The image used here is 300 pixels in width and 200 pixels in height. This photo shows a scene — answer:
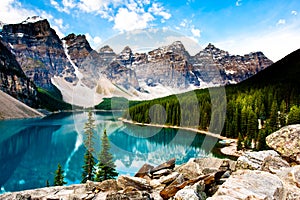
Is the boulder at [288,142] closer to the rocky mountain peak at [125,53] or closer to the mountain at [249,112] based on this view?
the rocky mountain peak at [125,53]

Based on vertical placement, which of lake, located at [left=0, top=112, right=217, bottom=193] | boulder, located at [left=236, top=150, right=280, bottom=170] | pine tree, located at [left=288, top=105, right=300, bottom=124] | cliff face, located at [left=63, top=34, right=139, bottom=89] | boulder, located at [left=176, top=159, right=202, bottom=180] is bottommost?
lake, located at [left=0, top=112, right=217, bottom=193]

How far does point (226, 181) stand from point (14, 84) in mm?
148492

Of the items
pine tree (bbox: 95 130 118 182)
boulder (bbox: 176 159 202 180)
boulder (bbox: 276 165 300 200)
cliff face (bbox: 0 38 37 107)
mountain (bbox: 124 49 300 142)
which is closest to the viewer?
boulder (bbox: 276 165 300 200)

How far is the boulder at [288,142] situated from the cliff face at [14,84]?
13901 cm

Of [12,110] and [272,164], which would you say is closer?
[272,164]

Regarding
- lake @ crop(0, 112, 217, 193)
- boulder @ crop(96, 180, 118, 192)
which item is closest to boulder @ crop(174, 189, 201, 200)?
boulder @ crop(96, 180, 118, 192)

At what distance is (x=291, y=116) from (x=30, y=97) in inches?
5413

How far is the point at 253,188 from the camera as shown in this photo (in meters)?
4.19

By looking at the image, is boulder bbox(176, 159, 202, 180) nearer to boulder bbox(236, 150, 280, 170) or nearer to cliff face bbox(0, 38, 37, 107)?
boulder bbox(236, 150, 280, 170)

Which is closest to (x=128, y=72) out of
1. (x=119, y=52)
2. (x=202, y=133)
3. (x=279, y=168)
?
(x=119, y=52)

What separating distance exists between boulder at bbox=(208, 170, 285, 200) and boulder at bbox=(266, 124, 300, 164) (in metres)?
2.00

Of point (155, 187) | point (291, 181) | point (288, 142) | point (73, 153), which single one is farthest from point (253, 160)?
point (73, 153)

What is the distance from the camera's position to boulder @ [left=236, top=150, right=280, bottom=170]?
6234 millimetres

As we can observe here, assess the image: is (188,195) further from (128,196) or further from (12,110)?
(12,110)
